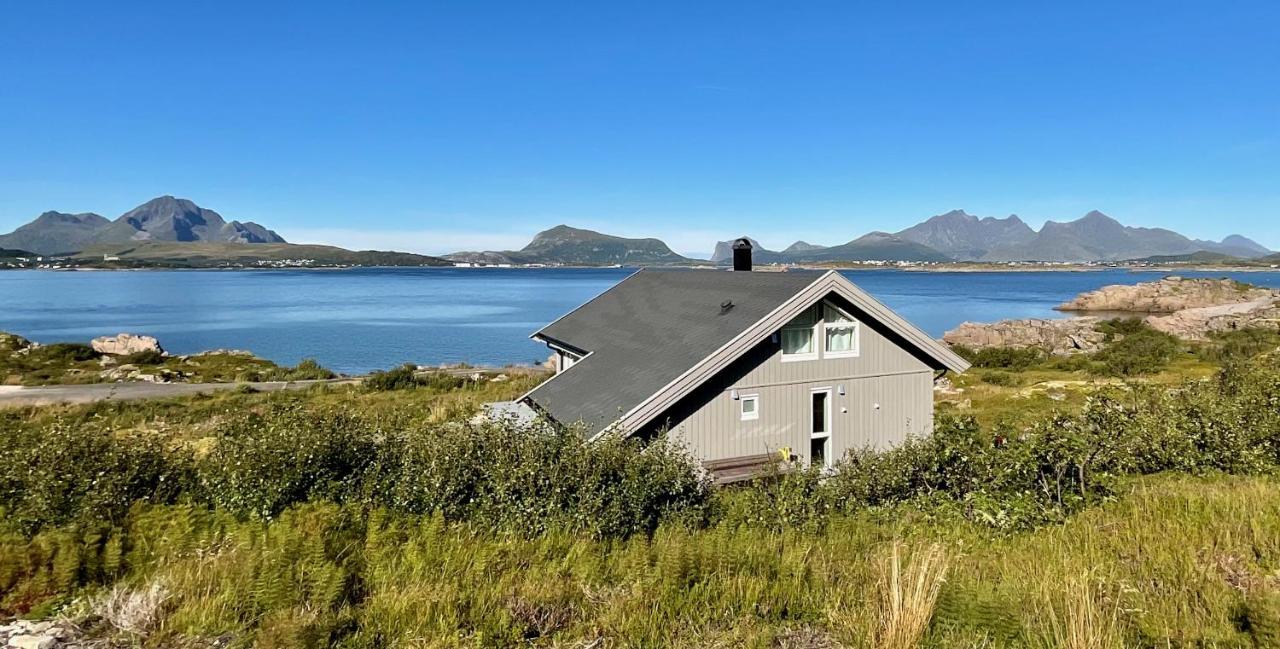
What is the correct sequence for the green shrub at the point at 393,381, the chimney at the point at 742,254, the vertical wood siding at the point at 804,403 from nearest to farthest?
the vertical wood siding at the point at 804,403, the chimney at the point at 742,254, the green shrub at the point at 393,381

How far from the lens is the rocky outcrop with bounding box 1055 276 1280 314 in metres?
104

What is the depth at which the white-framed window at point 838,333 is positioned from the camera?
15.9 meters

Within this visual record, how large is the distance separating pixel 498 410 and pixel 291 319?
86.1 meters

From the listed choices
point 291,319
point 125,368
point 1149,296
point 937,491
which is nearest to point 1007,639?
point 937,491

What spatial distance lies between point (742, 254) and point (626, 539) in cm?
1618

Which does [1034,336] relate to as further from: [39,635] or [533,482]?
[39,635]

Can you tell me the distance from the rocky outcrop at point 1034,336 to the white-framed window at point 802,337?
4247cm

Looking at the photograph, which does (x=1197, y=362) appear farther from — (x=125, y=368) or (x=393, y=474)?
(x=125, y=368)

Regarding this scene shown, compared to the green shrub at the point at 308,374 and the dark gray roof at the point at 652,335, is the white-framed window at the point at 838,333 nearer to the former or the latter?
the dark gray roof at the point at 652,335

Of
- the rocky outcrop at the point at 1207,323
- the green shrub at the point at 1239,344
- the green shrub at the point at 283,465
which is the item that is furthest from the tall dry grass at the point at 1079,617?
the rocky outcrop at the point at 1207,323

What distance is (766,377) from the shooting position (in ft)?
50.2

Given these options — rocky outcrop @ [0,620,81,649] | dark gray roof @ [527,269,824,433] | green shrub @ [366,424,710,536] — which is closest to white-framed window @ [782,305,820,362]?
dark gray roof @ [527,269,824,433]

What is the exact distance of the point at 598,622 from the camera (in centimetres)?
505

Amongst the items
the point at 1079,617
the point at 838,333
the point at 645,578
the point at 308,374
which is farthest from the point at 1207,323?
the point at 645,578
